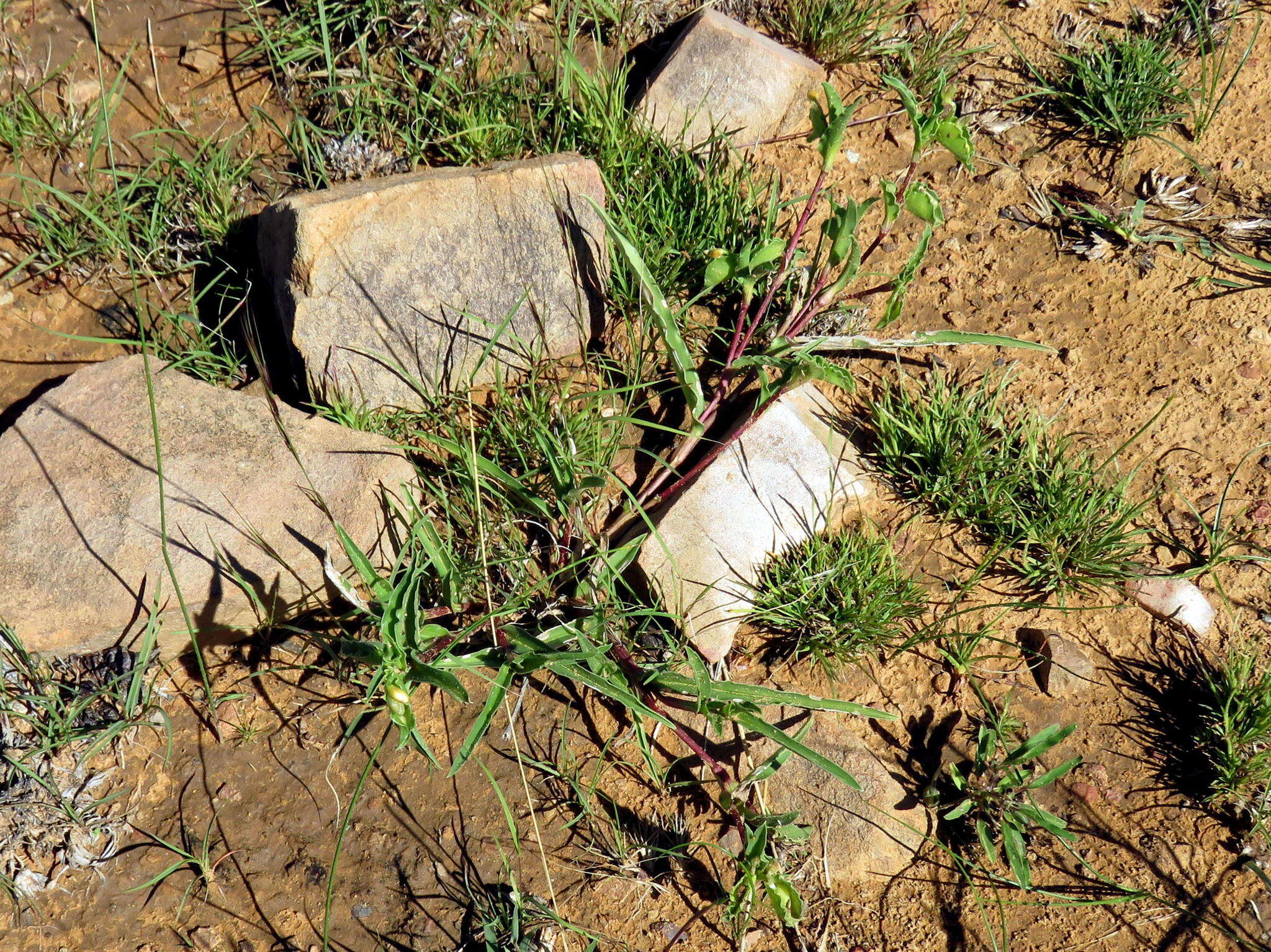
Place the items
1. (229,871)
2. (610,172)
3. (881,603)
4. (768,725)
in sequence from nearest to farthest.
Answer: (768,725), (229,871), (881,603), (610,172)

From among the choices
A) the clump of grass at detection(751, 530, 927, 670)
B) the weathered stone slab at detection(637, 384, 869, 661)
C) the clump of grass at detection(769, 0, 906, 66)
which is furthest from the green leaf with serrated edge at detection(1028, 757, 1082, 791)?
the clump of grass at detection(769, 0, 906, 66)

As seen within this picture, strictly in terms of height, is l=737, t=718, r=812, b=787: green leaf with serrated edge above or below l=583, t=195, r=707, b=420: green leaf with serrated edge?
below

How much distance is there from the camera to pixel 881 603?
2334 mm

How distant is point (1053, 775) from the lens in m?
2.09

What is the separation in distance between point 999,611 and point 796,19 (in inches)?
78.9

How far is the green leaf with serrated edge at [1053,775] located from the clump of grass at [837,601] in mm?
440

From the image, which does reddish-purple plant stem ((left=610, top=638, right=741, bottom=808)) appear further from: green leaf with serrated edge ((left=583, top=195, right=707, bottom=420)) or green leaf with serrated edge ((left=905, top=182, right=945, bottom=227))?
green leaf with serrated edge ((left=905, top=182, right=945, bottom=227))

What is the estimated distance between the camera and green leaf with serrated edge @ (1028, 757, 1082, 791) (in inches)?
81.7

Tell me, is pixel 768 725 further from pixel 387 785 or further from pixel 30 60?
pixel 30 60

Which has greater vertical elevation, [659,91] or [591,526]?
[659,91]

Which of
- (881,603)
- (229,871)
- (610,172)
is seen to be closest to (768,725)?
(881,603)

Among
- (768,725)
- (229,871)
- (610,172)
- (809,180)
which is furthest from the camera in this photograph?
(809,180)

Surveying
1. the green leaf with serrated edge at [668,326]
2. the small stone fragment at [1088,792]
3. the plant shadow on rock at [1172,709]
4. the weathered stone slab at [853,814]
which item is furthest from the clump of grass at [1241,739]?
the green leaf with serrated edge at [668,326]

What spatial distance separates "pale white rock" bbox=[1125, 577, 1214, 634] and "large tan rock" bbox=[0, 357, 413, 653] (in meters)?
1.84
